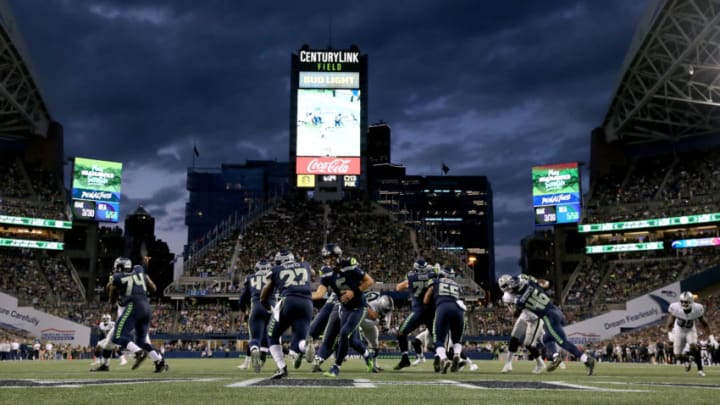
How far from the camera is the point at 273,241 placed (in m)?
64.6

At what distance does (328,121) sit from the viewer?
63.6 m

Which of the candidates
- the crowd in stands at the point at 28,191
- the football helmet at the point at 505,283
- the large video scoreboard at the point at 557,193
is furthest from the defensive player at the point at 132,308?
the large video scoreboard at the point at 557,193

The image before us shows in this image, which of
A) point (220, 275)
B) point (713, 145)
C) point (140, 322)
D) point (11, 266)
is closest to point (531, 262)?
point (713, 145)

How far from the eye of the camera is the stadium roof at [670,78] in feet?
135

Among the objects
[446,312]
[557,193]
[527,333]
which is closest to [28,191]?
[557,193]

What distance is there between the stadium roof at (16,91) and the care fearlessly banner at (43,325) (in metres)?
16.4

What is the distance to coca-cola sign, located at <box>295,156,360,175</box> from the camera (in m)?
63.1

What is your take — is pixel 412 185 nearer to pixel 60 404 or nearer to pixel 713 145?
pixel 713 145

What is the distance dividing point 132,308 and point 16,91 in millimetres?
44927

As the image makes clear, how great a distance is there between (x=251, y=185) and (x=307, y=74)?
226ft

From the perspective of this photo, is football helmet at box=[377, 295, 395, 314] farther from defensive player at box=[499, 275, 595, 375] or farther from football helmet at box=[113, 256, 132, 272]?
football helmet at box=[113, 256, 132, 272]

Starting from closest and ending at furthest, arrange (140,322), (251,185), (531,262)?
(140,322)
(531,262)
(251,185)

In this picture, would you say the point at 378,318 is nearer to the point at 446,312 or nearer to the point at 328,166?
the point at 446,312

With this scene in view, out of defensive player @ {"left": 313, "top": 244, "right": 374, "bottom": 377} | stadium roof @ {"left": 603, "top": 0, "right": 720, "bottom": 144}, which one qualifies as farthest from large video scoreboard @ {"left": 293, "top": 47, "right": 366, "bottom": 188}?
defensive player @ {"left": 313, "top": 244, "right": 374, "bottom": 377}
